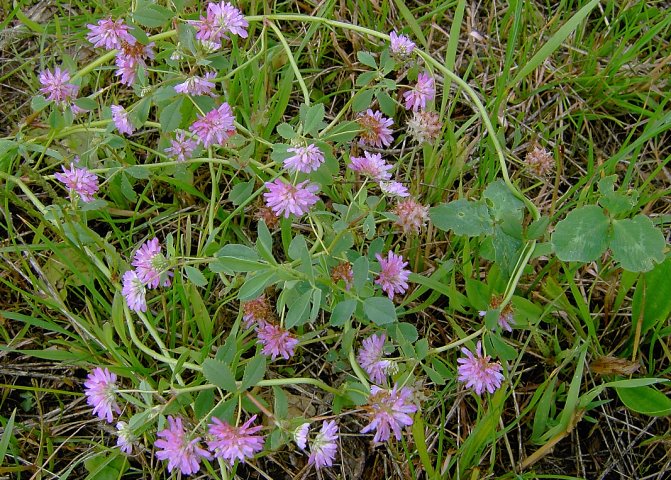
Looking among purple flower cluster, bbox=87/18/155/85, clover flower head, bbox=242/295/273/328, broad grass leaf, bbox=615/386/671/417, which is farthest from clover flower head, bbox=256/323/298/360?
broad grass leaf, bbox=615/386/671/417

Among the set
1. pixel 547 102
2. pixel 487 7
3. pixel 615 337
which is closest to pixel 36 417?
pixel 615 337

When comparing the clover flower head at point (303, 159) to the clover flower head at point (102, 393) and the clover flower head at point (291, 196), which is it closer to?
the clover flower head at point (291, 196)

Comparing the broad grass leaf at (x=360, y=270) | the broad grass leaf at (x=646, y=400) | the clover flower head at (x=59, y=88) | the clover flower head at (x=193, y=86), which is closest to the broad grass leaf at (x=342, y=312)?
the broad grass leaf at (x=360, y=270)

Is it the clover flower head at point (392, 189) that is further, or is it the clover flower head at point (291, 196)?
the clover flower head at point (392, 189)

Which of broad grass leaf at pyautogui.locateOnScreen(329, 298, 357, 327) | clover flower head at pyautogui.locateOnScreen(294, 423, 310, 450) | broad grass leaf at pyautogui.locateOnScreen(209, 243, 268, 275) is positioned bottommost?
clover flower head at pyautogui.locateOnScreen(294, 423, 310, 450)

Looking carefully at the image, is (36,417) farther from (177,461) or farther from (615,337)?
(615,337)

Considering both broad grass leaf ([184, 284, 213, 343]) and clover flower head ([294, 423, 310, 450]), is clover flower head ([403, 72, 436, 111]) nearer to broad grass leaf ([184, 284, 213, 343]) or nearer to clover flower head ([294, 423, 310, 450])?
broad grass leaf ([184, 284, 213, 343])
